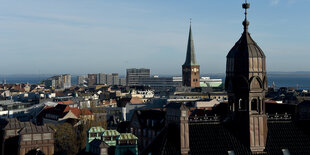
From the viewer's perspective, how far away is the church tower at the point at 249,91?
35.8m

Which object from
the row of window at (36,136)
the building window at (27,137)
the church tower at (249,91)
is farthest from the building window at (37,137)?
the church tower at (249,91)

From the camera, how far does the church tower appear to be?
35.8m

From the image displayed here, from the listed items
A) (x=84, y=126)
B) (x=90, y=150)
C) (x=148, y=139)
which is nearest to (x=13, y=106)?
(x=84, y=126)

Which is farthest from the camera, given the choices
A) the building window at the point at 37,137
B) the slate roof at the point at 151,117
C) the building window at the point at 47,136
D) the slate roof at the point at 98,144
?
the slate roof at the point at 151,117

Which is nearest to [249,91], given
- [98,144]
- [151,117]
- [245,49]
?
[245,49]

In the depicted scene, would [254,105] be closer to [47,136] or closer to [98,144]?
[98,144]

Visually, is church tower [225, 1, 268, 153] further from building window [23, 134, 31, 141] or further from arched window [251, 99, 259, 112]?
building window [23, 134, 31, 141]

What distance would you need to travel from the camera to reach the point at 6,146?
60.3 meters

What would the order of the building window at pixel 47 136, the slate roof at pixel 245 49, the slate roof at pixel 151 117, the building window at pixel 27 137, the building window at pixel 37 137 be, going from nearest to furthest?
1. the slate roof at pixel 245 49
2. the building window at pixel 27 137
3. the building window at pixel 37 137
4. the building window at pixel 47 136
5. the slate roof at pixel 151 117

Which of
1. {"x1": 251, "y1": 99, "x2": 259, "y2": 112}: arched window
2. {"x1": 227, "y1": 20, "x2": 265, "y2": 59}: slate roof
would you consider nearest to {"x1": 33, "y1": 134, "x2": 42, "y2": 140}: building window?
{"x1": 227, "y1": 20, "x2": 265, "y2": 59}: slate roof

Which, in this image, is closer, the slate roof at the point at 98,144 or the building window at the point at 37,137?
the slate roof at the point at 98,144

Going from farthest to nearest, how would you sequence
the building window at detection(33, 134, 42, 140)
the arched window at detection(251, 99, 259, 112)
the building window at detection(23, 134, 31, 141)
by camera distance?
the building window at detection(33, 134, 42, 140) < the building window at detection(23, 134, 31, 141) < the arched window at detection(251, 99, 259, 112)

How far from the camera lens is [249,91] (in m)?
35.6

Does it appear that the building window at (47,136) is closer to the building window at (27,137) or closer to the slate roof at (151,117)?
the building window at (27,137)
